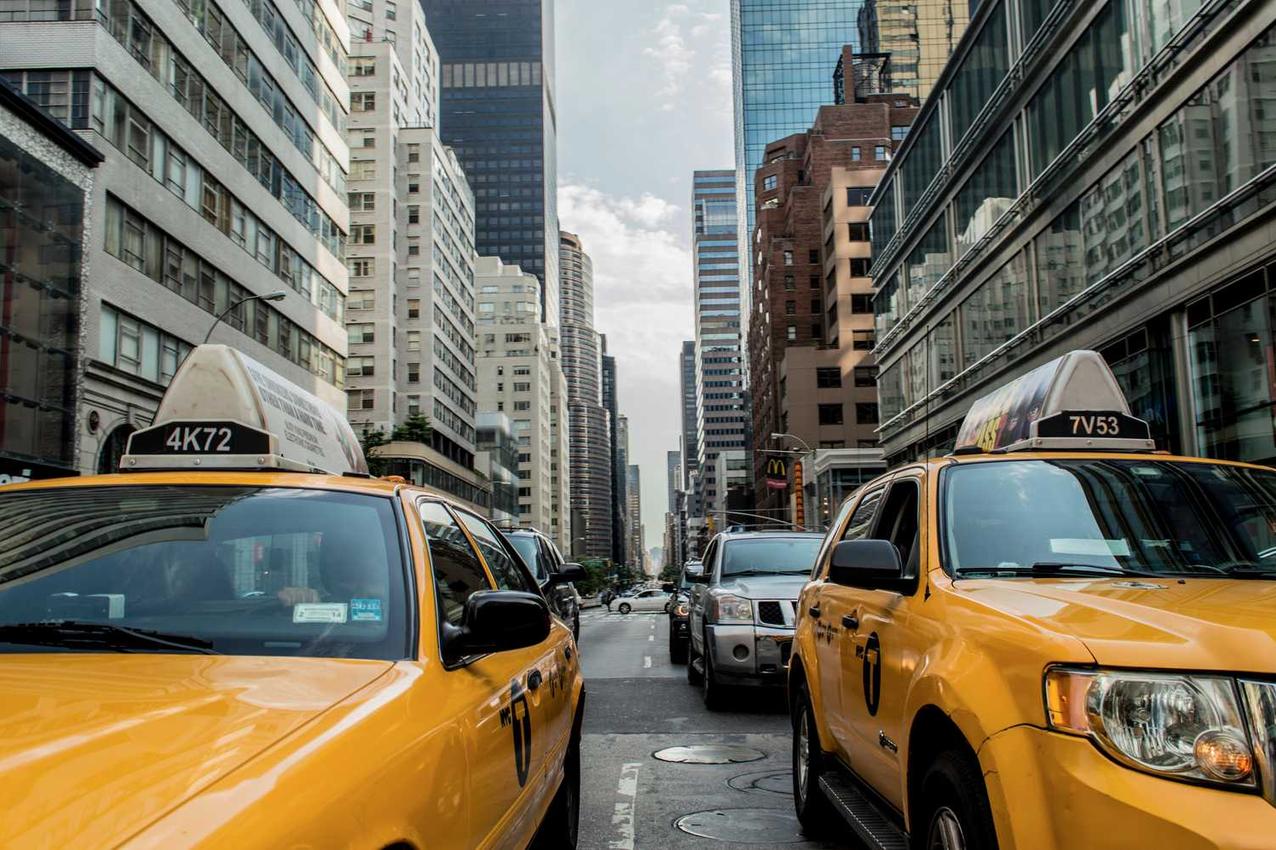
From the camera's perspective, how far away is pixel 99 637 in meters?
2.93

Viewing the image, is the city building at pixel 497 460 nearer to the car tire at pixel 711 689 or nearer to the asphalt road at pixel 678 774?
the asphalt road at pixel 678 774

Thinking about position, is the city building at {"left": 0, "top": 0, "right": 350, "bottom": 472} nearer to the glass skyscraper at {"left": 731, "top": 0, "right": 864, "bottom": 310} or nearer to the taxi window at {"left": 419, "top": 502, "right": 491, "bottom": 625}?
the taxi window at {"left": 419, "top": 502, "right": 491, "bottom": 625}

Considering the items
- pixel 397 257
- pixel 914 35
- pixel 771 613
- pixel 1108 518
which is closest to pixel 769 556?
pixel 771 613

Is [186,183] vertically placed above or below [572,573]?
above

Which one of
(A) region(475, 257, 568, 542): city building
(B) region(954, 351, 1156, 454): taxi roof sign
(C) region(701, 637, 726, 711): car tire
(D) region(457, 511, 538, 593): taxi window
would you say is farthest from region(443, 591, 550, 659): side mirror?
(A) region(475, 257, 568, 542): city building

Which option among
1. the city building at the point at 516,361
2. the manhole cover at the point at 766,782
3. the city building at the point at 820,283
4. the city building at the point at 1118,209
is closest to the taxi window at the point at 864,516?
the manhole cover at the point at 766,782

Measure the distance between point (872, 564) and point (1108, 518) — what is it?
97 centimetres

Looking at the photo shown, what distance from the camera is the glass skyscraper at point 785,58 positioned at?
160250 mm

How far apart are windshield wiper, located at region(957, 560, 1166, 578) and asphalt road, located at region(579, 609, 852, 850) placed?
2.43 metres

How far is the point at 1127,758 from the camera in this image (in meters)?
2.72

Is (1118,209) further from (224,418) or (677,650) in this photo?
(224,418)

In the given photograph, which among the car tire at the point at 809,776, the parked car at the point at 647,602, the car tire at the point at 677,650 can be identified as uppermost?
the car tire at the point at 809,776

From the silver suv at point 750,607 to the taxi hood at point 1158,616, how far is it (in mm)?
6394

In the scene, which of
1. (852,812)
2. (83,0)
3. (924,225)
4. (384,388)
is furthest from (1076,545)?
(384,388)
